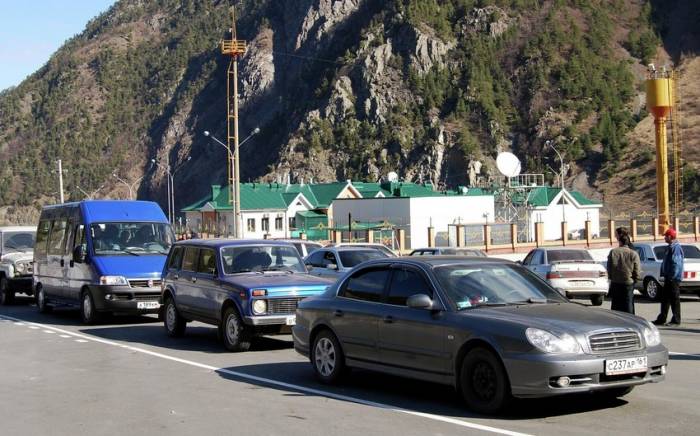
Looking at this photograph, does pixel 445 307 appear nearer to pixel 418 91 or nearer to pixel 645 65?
pixel 418 91

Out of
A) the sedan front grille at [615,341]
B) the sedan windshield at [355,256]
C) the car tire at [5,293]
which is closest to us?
the sedan front grille at [615,341]

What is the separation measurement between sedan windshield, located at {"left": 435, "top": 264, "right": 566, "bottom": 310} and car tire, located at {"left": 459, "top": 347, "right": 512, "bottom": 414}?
66 centimetres

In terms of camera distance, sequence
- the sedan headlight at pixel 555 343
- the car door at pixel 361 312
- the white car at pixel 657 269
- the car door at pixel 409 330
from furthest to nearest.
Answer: the white car at pixel 657 269
the car door at pixel 361 312
the car door at pixel 409 330
the sedan headlight at pixel 555 343

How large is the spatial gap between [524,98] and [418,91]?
14014 millimetres

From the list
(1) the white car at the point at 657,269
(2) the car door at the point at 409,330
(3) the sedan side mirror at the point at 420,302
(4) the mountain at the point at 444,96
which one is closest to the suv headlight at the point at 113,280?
(2) the car door at the point at 409,330

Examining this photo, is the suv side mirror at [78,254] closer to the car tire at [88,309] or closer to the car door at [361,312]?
the car tire at [88,309]

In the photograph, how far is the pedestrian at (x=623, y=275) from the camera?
15844 millimetres

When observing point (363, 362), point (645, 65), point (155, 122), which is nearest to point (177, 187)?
point (155, 122)

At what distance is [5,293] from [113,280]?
8683 mm

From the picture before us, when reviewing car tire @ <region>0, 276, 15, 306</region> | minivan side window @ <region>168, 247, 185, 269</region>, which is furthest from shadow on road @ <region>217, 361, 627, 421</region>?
car tire @ <region>0, 276, 15, 306</region>

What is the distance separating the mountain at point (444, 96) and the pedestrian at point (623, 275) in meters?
86.8

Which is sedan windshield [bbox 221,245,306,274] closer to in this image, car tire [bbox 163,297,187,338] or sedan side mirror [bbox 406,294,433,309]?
car tire [bbox 163,297,187,338]

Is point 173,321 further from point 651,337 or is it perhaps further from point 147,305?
point 651,337

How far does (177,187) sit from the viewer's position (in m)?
162
